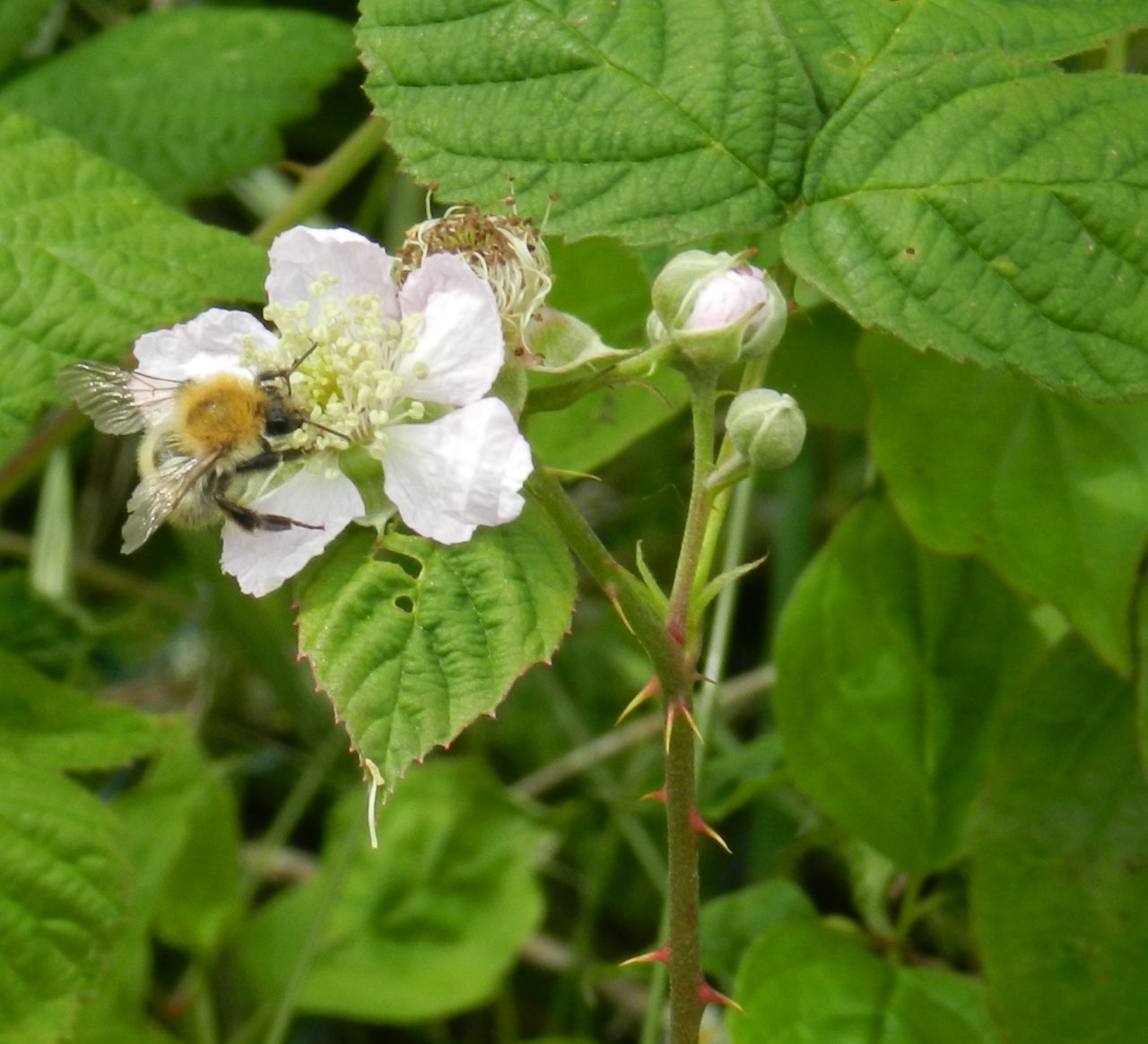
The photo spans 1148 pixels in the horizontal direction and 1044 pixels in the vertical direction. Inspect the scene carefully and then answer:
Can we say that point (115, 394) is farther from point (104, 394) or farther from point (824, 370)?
point (824, 370)

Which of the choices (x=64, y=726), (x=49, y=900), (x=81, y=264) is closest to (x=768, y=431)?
(x=81, y=264)

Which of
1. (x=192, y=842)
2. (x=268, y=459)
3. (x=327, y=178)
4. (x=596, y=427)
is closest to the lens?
(x=268, y=459)

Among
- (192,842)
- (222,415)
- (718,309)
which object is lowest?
(192,842)

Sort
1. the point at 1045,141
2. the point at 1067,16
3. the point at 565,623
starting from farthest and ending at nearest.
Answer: the point at 1067,16, the point at 1045,141, the point at 565,623

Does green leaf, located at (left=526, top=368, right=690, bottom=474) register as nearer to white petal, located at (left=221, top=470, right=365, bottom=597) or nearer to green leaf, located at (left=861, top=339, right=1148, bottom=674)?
green leaf, located at (left=861, top=339, right=1148, bottom=674)

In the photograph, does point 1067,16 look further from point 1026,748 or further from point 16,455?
point 16,455

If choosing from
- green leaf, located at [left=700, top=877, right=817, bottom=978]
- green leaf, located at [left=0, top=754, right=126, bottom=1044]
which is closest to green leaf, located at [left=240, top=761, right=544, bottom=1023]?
green leaf, located at [left=700, top=877, right=817, bottom=978]

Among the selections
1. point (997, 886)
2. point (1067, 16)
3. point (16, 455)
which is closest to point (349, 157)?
point (16, 455)
